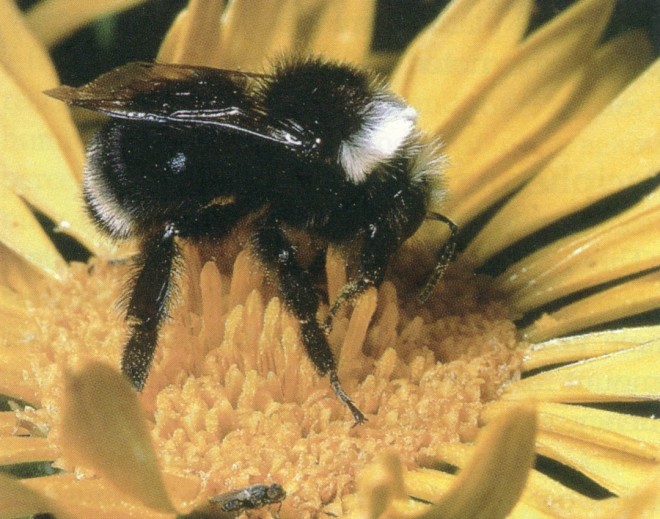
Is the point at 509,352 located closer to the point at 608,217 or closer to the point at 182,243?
the point at 608,217

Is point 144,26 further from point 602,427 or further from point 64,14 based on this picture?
point 602,427

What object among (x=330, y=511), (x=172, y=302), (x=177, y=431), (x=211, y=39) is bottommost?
(x=330, y=511)

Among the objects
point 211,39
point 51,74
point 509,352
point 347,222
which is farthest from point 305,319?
point 51,74

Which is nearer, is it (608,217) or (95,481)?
(95,481)

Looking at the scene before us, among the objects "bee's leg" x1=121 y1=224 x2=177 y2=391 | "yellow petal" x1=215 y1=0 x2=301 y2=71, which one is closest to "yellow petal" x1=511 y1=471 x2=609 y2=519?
"bee's leg" x1=121 y1=224 x2=177 y2=391

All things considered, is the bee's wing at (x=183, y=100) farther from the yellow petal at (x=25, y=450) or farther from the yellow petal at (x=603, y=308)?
the yellow petal at (x=603, y=308)

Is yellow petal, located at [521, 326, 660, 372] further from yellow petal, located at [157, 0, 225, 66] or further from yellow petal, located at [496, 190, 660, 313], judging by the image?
yellow petal, located at [157, 0, 225, 66]

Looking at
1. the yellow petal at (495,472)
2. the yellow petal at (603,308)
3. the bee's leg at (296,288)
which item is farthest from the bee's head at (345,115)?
the yellow petal at (603,308)

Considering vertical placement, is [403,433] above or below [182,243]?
below

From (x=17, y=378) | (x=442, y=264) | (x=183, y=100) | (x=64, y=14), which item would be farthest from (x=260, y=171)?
(x=64, y=14)
